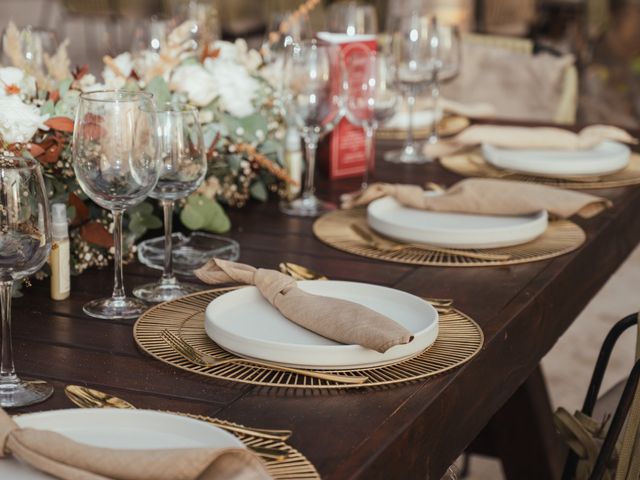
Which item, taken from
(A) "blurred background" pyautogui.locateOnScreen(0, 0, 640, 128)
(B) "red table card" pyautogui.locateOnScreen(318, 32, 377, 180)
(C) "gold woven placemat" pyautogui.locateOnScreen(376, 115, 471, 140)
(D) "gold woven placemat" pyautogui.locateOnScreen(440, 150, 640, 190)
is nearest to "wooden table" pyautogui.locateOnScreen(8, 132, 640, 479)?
(D) "gold woven placemat" pyautogui.locateOnScreen(440, 150, 640, 190)

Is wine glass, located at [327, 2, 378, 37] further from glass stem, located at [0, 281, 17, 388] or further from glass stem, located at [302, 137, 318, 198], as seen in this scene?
glass stem, located at [0, 281, 17, 388]

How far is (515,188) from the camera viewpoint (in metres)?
1.77

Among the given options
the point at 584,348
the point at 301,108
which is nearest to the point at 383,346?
the point at 301,108

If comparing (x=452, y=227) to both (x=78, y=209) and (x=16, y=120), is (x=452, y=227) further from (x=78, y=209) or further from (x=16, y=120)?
(x=16, y=120)

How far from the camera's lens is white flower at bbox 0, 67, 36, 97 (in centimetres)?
141

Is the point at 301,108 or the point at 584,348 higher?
the point at 301,108

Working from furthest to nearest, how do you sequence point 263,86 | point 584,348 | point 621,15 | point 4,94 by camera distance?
1. point 621,15
2. point 584,348
3. point 263,86
4. point 4,94

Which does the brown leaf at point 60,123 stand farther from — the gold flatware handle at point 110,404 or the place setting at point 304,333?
the gold flatware handle at point 110,404

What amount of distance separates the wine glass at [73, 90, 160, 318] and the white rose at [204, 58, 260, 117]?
22.1 inches

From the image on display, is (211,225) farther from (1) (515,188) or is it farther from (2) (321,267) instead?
(1) (515,188)

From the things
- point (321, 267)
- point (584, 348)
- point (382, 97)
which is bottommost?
point (584, 348)

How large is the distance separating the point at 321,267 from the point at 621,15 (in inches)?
358

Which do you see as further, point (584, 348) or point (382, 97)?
point (584, 348)

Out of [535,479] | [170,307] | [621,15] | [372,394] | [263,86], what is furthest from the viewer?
[621,15]
